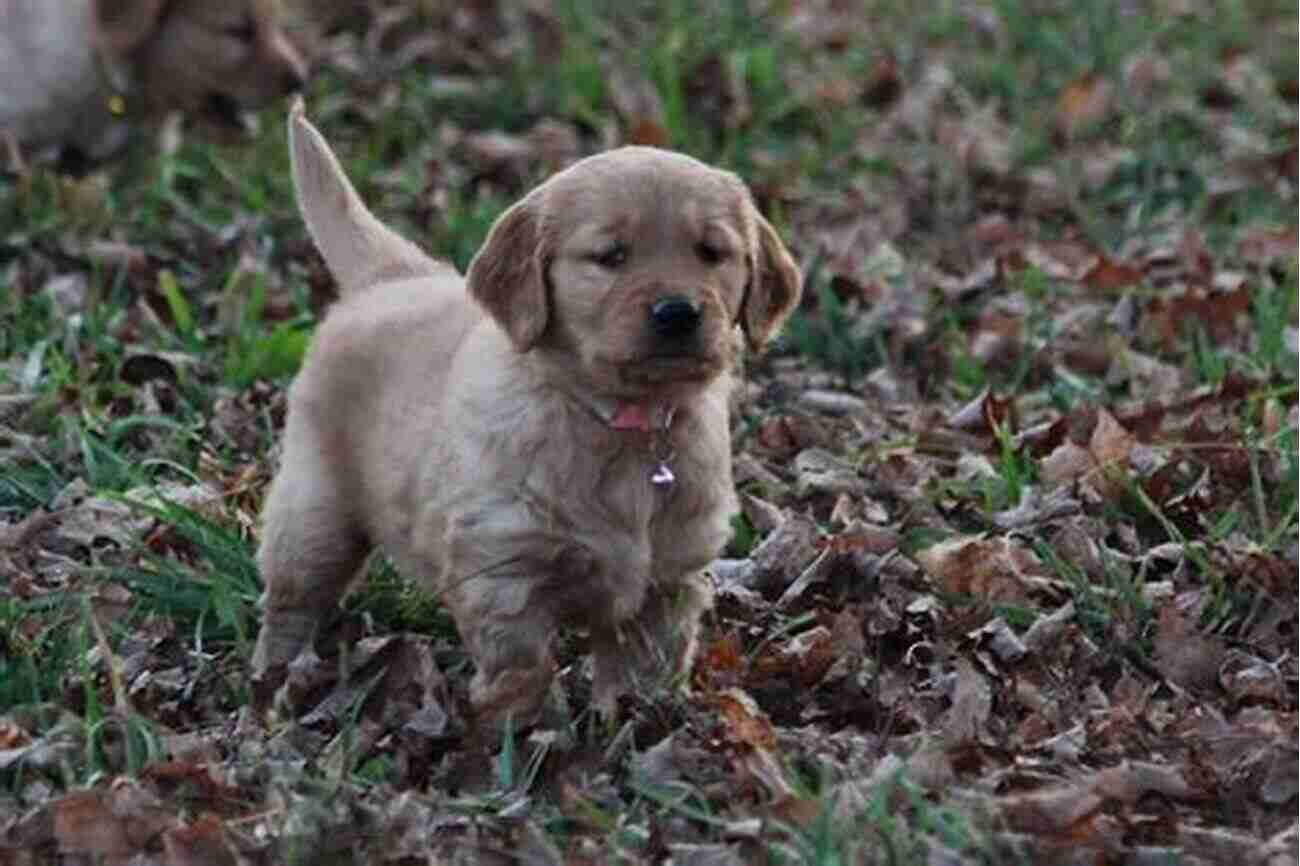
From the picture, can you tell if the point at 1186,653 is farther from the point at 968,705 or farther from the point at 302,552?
the point at 302,552

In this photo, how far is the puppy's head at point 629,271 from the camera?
15.1 feet

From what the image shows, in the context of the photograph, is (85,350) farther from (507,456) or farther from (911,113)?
(911,113)

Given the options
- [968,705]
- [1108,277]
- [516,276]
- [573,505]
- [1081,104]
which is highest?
[516,276]

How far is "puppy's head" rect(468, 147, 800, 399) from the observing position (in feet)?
15.1

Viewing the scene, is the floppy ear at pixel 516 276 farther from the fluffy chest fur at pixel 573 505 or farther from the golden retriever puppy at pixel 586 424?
the fluffy chest fur at pixel 573 505

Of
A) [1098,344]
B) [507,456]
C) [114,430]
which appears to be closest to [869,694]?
[507,456]

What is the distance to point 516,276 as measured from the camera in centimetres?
480

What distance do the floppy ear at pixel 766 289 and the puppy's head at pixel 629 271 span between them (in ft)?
0.05

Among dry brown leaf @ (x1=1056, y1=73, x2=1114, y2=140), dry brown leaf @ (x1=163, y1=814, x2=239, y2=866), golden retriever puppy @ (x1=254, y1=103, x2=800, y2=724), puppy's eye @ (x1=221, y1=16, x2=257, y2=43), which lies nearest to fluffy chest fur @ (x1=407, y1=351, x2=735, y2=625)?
golden retriever puppy @ (x1=254, y1=103, x2=800, y2=724)

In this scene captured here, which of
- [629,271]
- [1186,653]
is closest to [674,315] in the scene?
[629,271]

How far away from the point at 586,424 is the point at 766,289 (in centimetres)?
36

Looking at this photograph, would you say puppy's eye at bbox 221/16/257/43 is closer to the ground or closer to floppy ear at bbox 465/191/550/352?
the ground

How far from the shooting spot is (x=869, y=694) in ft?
16.7

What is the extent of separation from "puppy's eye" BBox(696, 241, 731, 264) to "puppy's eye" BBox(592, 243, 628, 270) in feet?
0.35
